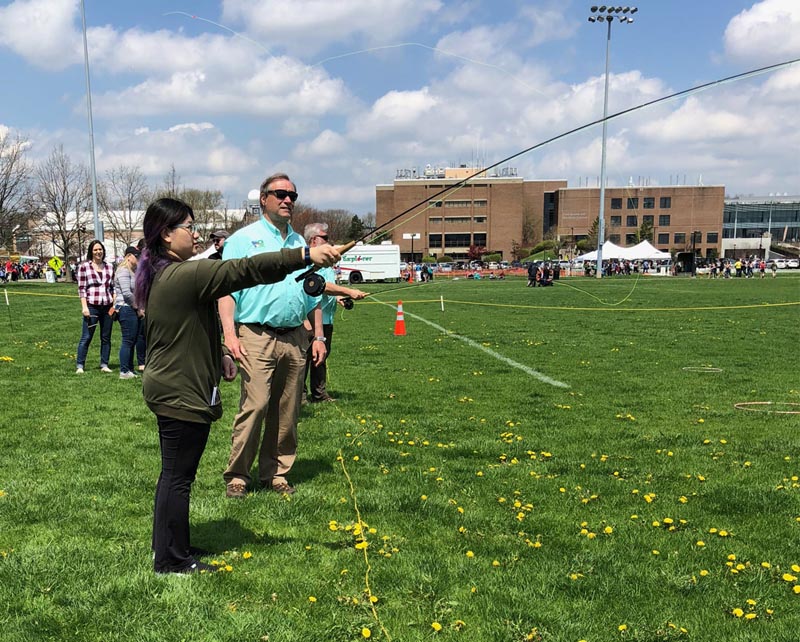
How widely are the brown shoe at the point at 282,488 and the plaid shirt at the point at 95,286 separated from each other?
6.22 metres

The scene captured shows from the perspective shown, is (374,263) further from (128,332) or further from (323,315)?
(323,315)

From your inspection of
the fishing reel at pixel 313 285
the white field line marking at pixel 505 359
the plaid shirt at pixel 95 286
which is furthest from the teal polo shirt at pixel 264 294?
the plaid shirt at pixel 95 286

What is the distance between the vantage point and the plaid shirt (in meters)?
9.67

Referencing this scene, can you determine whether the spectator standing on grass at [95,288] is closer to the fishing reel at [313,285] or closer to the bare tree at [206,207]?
the fishing reel at [313,285]

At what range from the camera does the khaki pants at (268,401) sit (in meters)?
4.58


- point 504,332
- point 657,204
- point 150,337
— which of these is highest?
point 657,204

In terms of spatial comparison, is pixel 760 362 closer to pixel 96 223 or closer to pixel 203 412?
pixel 203 412

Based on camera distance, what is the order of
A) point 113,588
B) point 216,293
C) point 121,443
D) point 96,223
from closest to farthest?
point 216,293 < point 113,588 < point 121,443 < point 96,223

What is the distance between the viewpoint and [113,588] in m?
3.45

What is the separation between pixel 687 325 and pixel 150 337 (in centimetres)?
1650

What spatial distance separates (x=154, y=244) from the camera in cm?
332

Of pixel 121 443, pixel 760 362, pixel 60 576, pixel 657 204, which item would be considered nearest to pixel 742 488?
pixel 60 576

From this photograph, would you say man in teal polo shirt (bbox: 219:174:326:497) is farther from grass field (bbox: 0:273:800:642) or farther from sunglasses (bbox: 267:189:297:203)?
grass field (bbox: 0:273:800:642)

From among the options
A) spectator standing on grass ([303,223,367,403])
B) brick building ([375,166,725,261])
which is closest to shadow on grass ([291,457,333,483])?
spectator standing on grass ([303,223,367,403])
